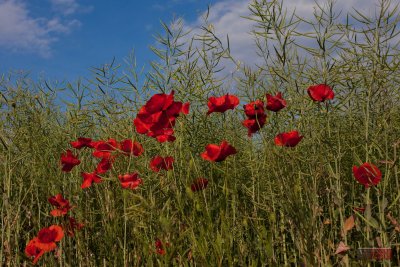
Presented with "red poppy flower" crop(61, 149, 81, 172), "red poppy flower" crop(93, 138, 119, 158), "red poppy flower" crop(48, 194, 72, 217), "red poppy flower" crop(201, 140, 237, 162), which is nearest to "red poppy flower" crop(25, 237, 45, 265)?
"red poppy flower" crop(48, 194, 72, 217)

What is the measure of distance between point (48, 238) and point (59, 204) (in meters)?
0.17

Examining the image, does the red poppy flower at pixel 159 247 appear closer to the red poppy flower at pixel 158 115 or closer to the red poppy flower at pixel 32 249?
the red poppy flower at pixel 158 115

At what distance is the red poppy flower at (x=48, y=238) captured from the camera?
203 cm

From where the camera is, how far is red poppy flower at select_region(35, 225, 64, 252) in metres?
2.03

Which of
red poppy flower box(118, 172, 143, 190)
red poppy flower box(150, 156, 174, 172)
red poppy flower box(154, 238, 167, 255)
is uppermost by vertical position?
red poppy flower box(150, 156, 174, 172)

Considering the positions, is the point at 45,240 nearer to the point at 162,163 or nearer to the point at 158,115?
the point at 162,163

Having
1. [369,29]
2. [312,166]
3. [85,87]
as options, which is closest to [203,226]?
[312,166]

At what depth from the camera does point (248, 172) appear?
8.43 feet

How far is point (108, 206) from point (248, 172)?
2.52 ft

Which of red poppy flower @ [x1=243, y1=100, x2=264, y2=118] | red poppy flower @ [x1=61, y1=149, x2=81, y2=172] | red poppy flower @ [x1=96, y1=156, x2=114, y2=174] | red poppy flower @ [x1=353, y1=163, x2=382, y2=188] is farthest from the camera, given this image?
red poppy flower @ [x1=61, y1=149, x2=81, y2=172]

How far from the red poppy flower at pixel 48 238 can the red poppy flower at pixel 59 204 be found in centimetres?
11

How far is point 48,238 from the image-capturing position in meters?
2.05

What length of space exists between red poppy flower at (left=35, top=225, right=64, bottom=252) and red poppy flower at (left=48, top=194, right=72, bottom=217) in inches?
4.2

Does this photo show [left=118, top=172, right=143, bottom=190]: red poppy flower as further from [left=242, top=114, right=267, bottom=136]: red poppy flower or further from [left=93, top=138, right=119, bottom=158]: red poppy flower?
[left=242, top=114, right=267, bottom=136]: red poppy flower
